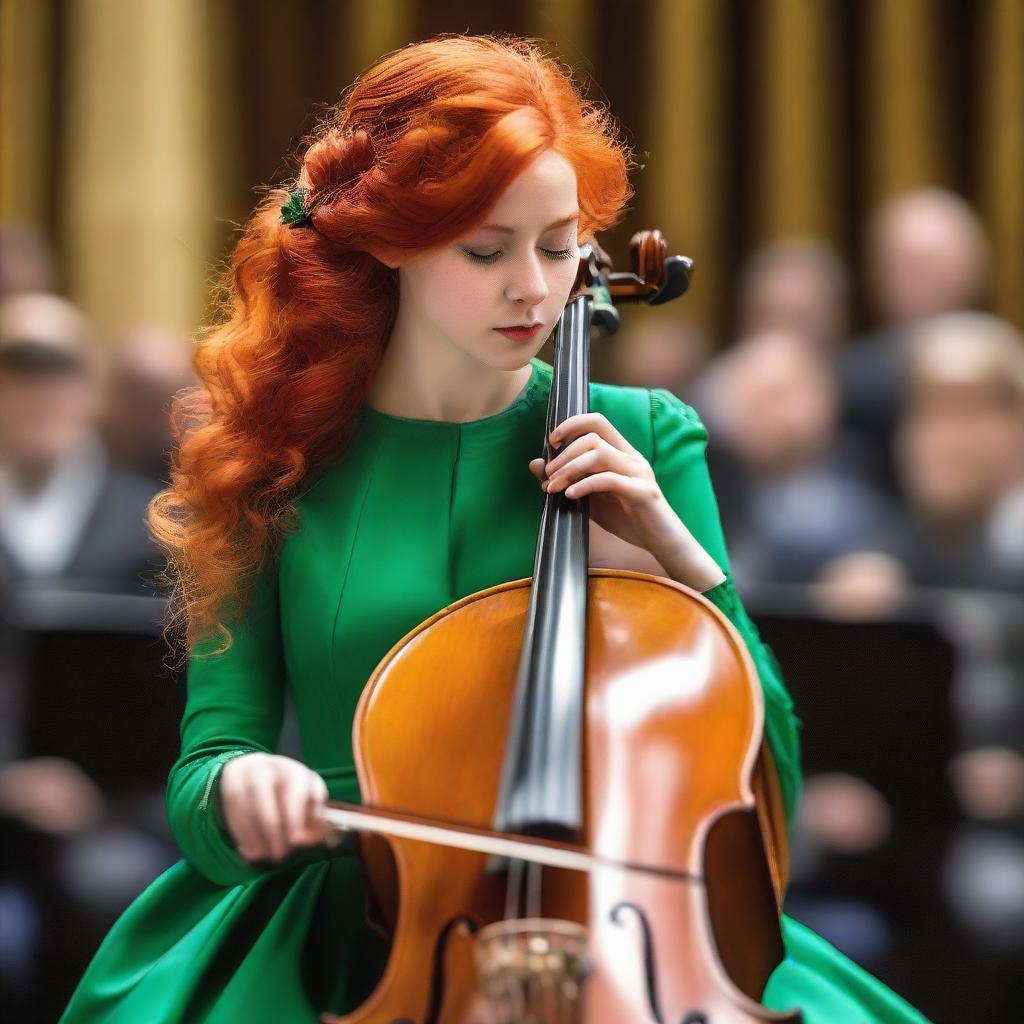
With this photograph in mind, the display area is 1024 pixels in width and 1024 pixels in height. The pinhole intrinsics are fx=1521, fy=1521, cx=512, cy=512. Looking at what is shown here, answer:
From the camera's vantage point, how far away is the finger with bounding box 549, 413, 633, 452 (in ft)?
2.96

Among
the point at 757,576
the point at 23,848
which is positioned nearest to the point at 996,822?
the point at 757,576

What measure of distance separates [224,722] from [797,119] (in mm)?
1896

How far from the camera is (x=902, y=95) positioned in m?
2.54

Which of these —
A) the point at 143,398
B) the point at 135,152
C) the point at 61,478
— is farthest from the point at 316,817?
the point at 135,152

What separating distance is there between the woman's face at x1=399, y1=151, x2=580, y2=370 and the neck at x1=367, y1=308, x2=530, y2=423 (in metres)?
0.06

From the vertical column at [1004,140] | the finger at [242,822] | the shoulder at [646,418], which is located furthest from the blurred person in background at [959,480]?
the finger at [242,822]

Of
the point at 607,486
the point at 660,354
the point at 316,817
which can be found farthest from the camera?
the point at 660,354

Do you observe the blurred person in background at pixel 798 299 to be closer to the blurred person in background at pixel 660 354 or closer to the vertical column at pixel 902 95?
the blurred person in background at pixel 660 354

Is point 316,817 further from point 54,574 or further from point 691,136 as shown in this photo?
point 691,136

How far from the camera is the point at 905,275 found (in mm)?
2053

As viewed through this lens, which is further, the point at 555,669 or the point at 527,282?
the point at 527,282

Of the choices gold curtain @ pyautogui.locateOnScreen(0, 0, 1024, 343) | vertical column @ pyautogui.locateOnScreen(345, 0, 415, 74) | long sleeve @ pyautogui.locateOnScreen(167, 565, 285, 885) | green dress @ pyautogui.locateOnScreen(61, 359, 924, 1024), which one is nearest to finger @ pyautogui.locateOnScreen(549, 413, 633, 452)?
green dress @ pyautogui.locateOnScreen(61, 359, 924, 1024)

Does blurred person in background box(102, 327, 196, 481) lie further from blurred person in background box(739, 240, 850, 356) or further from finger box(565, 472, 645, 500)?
finger box(565, 472, 645, 500)

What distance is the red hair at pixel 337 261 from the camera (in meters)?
0.92
